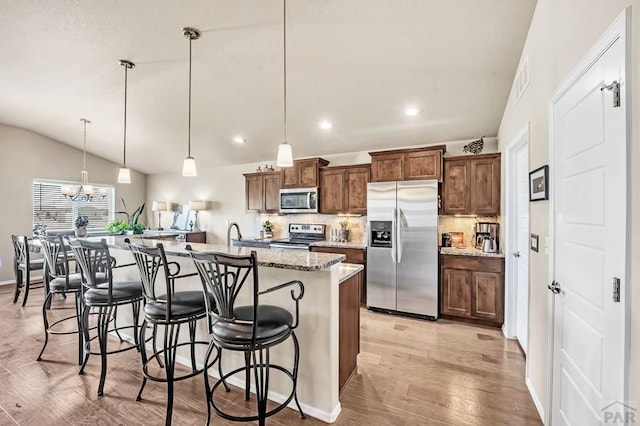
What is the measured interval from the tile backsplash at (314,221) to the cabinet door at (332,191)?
1.17 feet

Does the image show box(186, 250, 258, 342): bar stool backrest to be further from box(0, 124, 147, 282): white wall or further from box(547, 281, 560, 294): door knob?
box(0, 124, 147, 282): white wall

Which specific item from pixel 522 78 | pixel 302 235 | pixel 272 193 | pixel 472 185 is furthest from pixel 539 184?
pixel 272 193

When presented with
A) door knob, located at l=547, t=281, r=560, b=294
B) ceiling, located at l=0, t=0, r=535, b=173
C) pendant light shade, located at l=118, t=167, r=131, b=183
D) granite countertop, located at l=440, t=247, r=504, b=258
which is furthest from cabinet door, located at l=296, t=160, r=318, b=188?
door knob, located at l=547, t=281, r=560, b=294

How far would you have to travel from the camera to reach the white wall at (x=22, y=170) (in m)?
5.46

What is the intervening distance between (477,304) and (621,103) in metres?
3.02

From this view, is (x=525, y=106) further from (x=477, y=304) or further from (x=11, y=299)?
(x=11, y=299)

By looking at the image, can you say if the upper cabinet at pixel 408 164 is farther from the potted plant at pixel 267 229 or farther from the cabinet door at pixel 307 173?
the potted plant at pixel 267 229

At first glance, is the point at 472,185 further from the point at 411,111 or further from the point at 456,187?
the point at 411,111

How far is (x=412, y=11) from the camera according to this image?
231 centimetres

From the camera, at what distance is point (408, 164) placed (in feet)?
13.4

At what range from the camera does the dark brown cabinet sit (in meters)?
5.46

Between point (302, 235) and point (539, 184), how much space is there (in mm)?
3951

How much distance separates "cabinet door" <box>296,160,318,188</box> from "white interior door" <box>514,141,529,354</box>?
9.45 ft

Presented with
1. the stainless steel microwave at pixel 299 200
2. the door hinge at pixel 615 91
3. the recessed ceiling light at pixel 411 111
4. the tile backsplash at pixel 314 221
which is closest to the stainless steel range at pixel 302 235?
the tile backsplash at pixel 314 221
